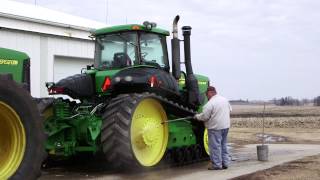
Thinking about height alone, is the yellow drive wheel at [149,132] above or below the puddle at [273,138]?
above

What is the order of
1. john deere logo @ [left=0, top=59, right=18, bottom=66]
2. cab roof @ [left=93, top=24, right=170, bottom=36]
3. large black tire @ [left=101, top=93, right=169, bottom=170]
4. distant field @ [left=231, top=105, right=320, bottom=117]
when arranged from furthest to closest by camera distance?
distant field @ [left=231, top=105, right=320, bottom=117]
cab roof @ [left=93, top=24, right=170, bottom=36]
large black tire @ [left=101, top=93, right=169, bottom=170]
john deere logo @ [left=0, top=59, right=18, bottom=66]

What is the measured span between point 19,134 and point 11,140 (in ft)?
0.40

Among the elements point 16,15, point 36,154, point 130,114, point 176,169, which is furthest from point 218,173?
point 16,15

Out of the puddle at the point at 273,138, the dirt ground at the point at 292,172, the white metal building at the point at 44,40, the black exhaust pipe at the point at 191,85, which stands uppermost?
the white metal building at the point at 44,40

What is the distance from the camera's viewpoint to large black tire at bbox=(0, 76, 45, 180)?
6719 mm

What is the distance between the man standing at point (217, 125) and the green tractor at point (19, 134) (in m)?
4.48

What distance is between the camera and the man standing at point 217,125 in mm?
10758

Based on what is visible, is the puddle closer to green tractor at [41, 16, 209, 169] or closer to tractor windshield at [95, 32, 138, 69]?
green tractor at [41, 16, 209, 169]

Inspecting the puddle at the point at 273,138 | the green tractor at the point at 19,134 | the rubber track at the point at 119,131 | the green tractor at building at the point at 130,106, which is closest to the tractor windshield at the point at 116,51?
the green tractor at building at the point at 130,106

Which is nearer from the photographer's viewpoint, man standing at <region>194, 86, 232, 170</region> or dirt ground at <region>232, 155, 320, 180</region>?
dirt ground at <region>232, 155, 320, 180</region>

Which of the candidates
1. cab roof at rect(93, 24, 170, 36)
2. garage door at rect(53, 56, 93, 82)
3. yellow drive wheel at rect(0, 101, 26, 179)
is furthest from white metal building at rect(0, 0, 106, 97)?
yellow drive wheel at rect(0, 101, 26, 179)

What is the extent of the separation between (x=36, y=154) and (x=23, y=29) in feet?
35.9

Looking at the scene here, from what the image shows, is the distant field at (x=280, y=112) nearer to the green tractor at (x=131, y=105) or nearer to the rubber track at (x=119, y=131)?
the green tractor at (x=131, y=105)

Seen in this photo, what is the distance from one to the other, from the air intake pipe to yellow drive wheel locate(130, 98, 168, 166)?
1.08 meters
